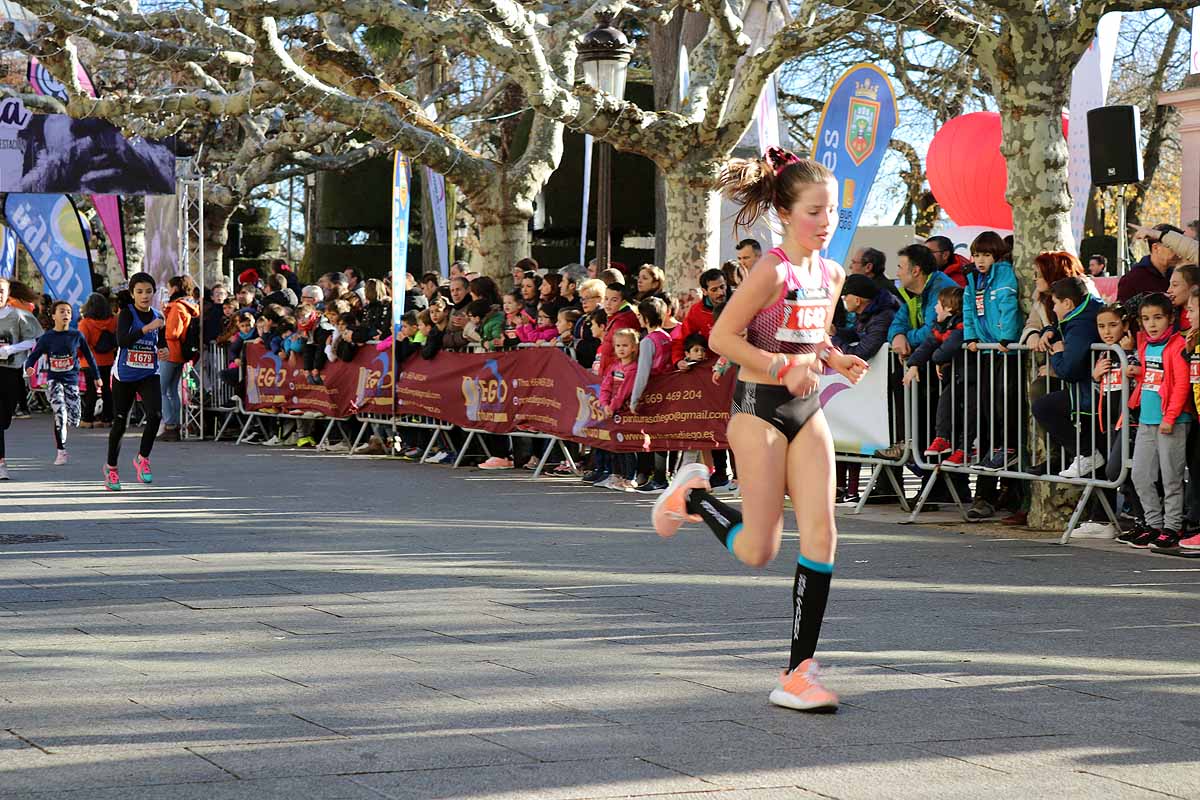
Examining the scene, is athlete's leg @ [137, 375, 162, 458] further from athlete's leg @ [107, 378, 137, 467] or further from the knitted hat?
the knitted hat

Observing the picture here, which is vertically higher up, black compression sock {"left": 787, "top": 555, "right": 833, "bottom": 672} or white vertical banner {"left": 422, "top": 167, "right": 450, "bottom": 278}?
white vertical banner {"left": 422, "top": 167, "right": 450, "bottom": 278}

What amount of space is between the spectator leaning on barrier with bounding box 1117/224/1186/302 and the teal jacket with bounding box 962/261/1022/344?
28.7 inches

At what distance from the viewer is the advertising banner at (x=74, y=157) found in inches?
910

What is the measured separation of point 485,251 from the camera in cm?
2211

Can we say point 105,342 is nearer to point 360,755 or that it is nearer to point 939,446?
point 939,446

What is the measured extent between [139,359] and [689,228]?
6.29 meters

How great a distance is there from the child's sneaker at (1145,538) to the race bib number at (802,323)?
5.14 m

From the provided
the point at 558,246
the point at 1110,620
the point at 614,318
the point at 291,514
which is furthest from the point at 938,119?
the point at 1110,620

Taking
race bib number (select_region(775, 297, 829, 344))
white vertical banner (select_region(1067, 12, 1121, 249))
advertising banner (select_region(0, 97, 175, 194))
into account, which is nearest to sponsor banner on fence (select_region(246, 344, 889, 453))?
advertising banner (select_region(0, 97, 175, 194))

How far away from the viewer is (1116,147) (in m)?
14.5

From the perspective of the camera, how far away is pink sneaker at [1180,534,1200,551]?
33.8 feet

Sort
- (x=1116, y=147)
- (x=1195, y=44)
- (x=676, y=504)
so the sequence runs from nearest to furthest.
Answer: (x=676, y=504), (x=1116, y=147), (x=1195, y=44)

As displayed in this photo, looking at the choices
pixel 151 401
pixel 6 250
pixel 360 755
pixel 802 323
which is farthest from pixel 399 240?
pixel 6 250

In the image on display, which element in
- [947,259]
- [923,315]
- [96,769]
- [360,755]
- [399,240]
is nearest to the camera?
[96,769]
